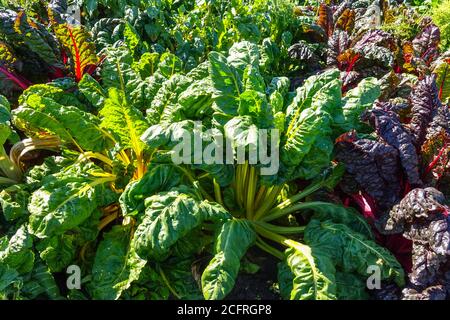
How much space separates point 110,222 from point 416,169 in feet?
5.79

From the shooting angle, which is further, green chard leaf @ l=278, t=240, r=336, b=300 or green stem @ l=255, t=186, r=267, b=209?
green stem @ l=255, t=186, r=267, b=209

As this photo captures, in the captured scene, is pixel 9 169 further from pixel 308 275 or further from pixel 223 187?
pixel 308 275

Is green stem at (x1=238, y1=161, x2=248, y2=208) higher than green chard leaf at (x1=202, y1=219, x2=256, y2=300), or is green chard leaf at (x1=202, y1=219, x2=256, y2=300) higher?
green stem at (x1=238, y1=161, x2=248, y2=208)

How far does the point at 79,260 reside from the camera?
2.71m

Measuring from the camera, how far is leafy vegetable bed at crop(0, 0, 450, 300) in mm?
2324

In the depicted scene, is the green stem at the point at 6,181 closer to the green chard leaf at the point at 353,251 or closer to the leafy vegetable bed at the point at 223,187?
the leafy vegetable bed at the point at 223,187

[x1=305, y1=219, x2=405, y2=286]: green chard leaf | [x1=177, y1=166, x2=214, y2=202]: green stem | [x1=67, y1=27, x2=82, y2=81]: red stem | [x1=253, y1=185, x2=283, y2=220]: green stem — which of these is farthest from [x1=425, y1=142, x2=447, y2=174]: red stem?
[x1=67, y1=27, x2=82, y2=81]: red stem

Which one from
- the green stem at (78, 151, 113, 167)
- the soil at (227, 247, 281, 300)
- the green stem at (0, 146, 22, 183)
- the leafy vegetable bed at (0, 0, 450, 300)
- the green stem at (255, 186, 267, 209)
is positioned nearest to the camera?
the leafy vegetable bed at (0, 0, 450, 300)

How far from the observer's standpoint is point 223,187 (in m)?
2.82

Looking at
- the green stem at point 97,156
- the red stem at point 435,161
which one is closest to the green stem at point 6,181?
the green stem at point 97,156

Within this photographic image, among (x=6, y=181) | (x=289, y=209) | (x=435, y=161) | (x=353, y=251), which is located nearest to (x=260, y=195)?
(x=289, y=209)

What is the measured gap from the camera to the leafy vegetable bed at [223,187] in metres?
2.32

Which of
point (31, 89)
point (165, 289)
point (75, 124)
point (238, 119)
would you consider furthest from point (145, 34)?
point (165, 289)

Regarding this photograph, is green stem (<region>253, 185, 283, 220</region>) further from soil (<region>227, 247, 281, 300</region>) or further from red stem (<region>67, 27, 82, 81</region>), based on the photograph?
red stem (<region>67, 27, 82, 81</region>)
